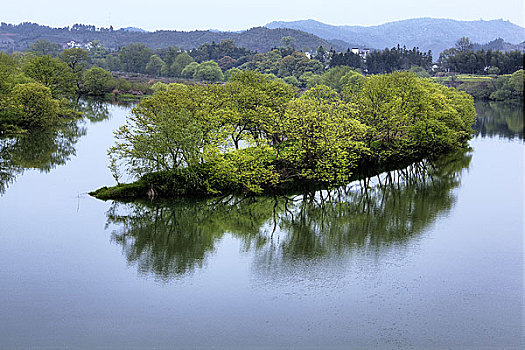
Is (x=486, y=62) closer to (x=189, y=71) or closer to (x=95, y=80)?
(x=189, y=71)

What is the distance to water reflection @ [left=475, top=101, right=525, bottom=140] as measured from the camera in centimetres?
7450

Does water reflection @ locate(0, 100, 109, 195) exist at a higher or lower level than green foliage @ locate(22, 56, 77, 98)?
lower

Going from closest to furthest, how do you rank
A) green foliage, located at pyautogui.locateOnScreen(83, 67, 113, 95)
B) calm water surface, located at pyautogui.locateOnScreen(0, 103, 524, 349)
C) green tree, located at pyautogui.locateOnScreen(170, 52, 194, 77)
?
calm water surface, located at pyautogui.locateOnScreen(0, 103, 524, 349) < green foliage, located at pyautogui.locateOnScreen(83, 67, 113, 95) < green tree, located at pyautogui.locateOnScreen(170, 52, 194, 77)

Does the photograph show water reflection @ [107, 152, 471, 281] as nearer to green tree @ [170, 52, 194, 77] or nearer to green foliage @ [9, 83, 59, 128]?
green foliage @ [9, 83, 59, 128]

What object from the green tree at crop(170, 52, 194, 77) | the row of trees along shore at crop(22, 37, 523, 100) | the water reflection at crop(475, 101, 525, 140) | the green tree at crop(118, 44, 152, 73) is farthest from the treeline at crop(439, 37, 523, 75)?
the green tree at crop(118, 44, 152, 73)

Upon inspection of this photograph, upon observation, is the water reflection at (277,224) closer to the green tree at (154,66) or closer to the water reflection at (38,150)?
the water reflection at (38,150)

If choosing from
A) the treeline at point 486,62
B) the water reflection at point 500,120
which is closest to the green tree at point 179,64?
the water reflection at point 500,120

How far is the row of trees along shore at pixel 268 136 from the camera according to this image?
35.0 meters

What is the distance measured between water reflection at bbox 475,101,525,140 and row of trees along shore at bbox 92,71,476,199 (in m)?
27.8

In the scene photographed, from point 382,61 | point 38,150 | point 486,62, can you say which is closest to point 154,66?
point 382,61

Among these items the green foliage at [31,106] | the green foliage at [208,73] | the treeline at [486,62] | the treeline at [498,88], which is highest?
the treeline at [486,62]

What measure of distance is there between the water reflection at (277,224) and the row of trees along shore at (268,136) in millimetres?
1751

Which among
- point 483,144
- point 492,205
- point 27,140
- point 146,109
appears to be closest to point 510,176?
point 492,205

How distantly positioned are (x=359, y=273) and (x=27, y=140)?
139ft
